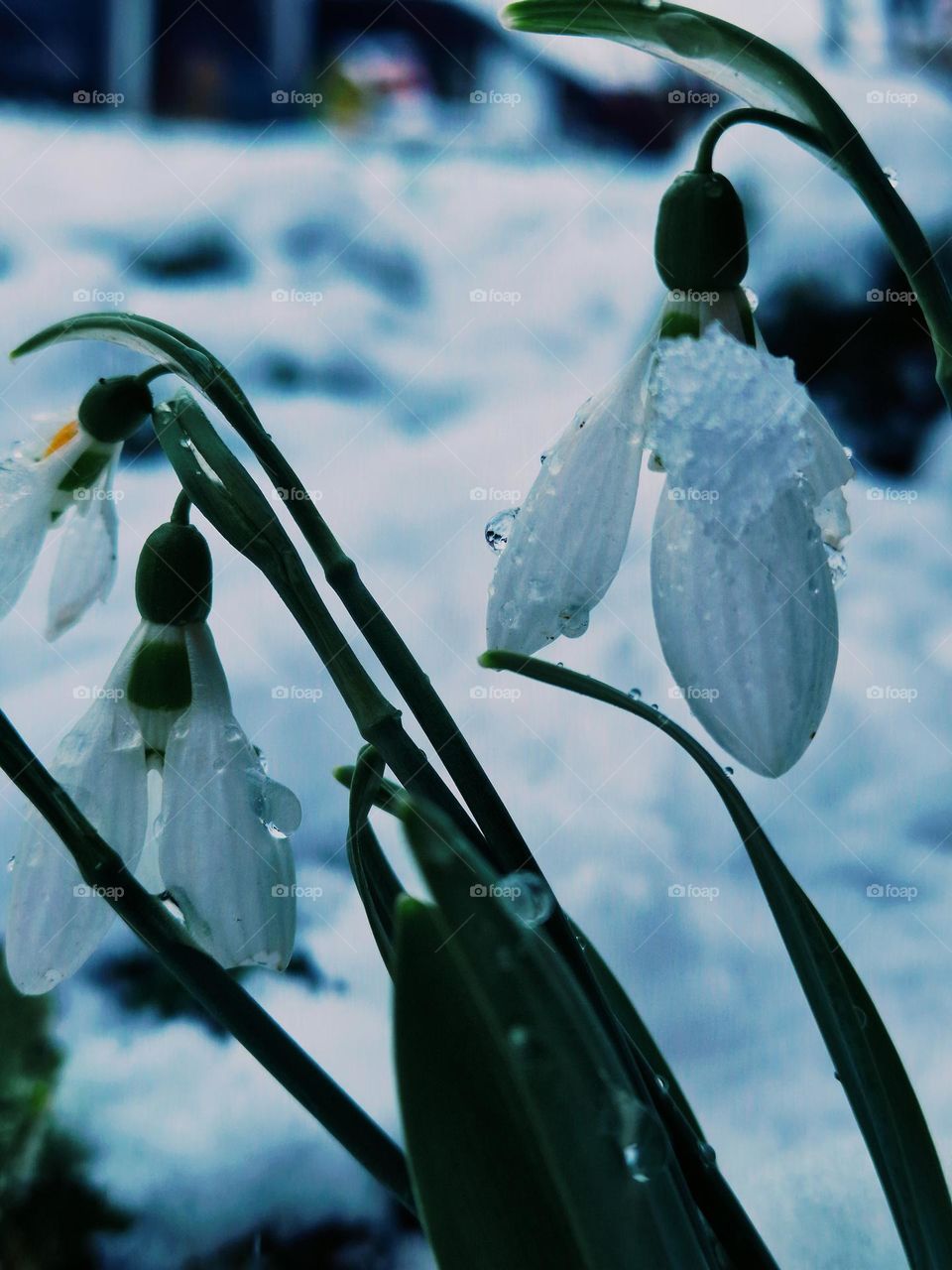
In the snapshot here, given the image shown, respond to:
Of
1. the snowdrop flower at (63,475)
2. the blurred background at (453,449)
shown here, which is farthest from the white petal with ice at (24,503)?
the blurred background at (453,449)

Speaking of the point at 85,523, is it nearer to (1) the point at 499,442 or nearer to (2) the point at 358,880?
(2) the point at 358,880

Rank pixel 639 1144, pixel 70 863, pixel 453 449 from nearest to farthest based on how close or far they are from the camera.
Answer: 1. pixel 639 1144
2. pixel 70 863
3. pixel 453 449

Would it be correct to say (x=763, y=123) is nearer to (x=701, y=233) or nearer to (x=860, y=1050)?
(x=701, y=233)

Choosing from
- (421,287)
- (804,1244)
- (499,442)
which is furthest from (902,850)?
(421,287)

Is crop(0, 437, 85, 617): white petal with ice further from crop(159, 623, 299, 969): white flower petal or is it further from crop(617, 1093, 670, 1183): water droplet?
crop(617, 1093, 670, 1183): water droplet

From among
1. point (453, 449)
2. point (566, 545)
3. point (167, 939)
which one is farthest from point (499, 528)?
point (453, 449)

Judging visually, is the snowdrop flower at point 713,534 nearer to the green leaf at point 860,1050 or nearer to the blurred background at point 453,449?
the green leaf at point 860,1050
